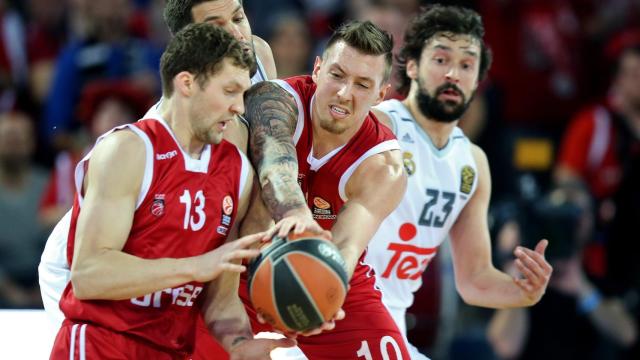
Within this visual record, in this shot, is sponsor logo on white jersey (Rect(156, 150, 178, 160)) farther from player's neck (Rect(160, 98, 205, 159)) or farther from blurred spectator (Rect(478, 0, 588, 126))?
blurred spectator (Rect(478, 0, 588, 126))

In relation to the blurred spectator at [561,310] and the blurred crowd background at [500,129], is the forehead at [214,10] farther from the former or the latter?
the blurred spectator at [561,310]

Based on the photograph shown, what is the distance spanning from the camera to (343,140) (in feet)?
19.9

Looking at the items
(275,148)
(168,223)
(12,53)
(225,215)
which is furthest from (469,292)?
(12,53)

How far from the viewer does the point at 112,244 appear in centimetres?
498

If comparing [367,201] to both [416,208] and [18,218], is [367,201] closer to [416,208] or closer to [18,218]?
[416,208]

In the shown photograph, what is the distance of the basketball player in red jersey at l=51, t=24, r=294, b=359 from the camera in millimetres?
4973

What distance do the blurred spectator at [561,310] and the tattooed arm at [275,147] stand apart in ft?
11.7

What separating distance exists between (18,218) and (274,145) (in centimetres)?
475

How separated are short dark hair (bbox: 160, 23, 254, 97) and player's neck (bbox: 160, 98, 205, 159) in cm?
7

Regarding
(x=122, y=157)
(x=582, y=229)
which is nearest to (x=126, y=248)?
(x=122, y=157)

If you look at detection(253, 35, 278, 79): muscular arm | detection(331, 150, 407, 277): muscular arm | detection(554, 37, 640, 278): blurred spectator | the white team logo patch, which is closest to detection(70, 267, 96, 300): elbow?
the white team logo patch

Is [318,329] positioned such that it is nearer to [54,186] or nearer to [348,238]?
[348,238]

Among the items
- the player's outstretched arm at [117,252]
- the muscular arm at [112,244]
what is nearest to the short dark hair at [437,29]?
the player's outstretched arm at [117,252]

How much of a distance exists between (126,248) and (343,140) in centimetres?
140
